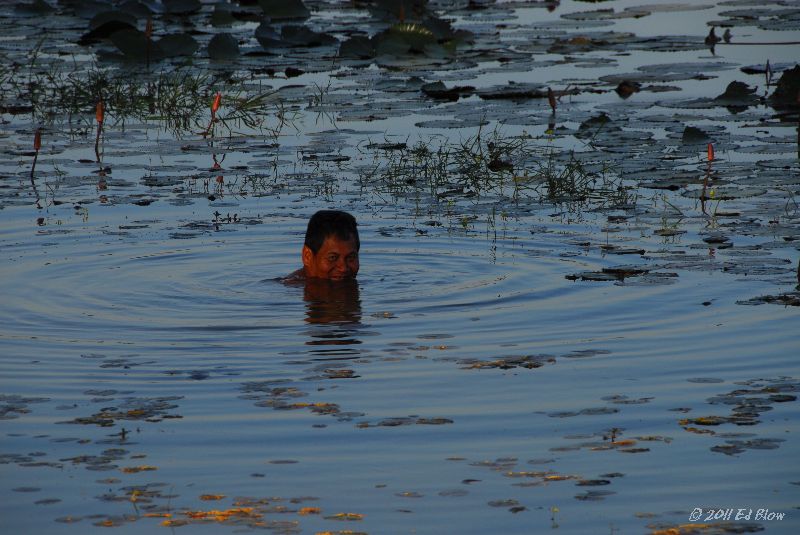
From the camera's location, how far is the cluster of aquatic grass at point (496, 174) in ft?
38.7

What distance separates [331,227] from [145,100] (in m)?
7.03

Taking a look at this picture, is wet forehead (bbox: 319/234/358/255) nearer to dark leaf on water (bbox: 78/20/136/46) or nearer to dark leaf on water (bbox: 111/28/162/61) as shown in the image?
dark leaf on water (bbox: 111/28/162/61)

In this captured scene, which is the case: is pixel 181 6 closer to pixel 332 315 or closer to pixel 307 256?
pixel 307 256

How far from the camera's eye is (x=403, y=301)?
9.21 m

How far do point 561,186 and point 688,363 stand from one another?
15.1ft

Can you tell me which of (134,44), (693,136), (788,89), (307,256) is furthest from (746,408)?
(134,44)

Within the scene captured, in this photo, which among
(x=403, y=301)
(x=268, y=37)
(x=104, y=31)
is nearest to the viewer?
(x=403, y=301)

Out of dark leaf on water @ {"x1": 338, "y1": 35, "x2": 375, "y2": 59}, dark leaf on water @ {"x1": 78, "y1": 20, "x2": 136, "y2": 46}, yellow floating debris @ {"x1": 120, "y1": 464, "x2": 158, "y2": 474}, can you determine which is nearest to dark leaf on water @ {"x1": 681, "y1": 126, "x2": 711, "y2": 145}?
dark leaf on water @ {"x1": 338, "y1": 35, "x2": 375, "y2": 59}

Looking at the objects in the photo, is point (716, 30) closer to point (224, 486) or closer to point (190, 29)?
point (190, 29)

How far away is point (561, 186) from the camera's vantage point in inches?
465

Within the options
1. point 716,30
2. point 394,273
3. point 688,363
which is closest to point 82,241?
point 394,273

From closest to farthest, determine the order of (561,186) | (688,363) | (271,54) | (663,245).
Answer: (688,363) → (663,245) → (561,186) → (271,54)

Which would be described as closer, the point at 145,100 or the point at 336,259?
the point at 336,259

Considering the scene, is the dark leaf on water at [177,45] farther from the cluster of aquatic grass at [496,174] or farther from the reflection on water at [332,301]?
the reflection on water at [332,301]
